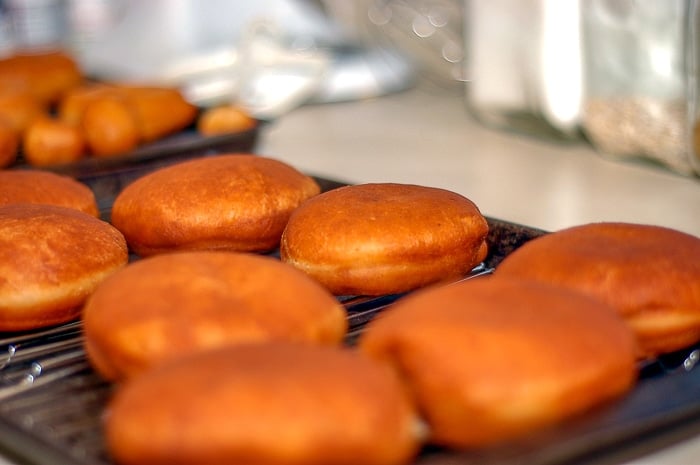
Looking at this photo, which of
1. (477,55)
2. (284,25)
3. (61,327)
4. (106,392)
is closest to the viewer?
(106,392)

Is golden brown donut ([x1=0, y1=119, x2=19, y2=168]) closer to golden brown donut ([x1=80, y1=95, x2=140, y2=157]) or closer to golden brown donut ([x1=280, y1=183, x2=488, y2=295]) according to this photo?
golden brown donut ([x1=80, y1=95, x2=140, y2=157])

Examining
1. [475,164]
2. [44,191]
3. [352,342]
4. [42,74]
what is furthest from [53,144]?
[352,342]

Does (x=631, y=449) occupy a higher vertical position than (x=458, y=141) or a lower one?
higher

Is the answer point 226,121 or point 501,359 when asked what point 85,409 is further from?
point 226,121

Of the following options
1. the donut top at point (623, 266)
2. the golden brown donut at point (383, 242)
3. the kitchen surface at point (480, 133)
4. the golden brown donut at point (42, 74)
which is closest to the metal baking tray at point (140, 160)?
the kitchen surface at point (480, 133)

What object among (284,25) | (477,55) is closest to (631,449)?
(477,55)

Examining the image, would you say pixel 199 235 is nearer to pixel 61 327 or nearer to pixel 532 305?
pixel 61 327
